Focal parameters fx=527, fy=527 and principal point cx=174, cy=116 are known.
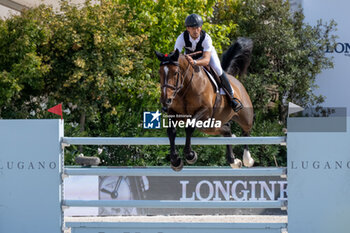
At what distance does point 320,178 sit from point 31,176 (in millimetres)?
2178

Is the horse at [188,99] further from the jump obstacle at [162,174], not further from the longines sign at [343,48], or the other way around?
the longines sign at [343,48]

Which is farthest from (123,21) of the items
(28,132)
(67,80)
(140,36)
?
(28,132)

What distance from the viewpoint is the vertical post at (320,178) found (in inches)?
151

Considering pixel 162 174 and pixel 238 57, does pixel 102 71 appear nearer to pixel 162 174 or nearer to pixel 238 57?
pixel 238 57

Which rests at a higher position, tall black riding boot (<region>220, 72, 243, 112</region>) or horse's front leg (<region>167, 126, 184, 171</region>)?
tall black riding boot (<region>220, 72, 243, 112</region>)

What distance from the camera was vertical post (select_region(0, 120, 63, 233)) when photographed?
4.04 m

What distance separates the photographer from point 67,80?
10.4 m

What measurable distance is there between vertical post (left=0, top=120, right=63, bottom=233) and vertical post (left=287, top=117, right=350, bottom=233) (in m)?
1.77

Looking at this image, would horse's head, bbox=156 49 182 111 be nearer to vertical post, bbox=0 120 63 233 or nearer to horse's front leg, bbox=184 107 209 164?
horse's front leg, bbox=184 107 209 164

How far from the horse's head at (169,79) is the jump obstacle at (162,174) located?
345 millimetres

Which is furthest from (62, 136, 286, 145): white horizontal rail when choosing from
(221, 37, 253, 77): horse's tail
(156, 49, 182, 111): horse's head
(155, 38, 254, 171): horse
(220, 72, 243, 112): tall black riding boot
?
(221, 37, 253, 77): horse's tail

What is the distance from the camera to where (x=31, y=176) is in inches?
160

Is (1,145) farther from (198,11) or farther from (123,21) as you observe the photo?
(198,11)

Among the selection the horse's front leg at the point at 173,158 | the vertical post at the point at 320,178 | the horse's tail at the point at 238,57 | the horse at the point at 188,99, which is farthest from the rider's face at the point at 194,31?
the horse's tail at the point at 238,57
